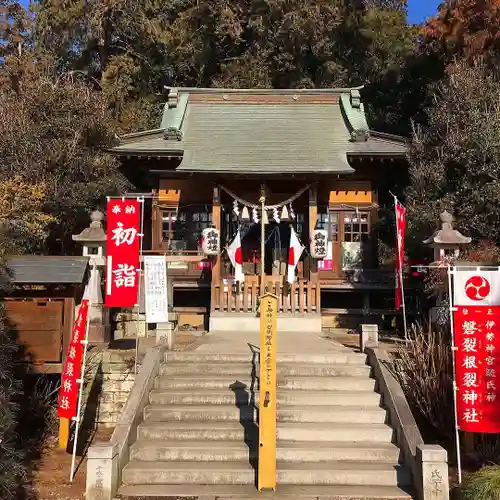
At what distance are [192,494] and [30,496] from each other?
7.00 ft

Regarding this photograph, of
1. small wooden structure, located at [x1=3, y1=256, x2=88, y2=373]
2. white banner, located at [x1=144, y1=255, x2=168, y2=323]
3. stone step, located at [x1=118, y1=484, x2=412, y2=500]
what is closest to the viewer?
stone step, located at [x1=118, y1=484, x2=412, y2=500]

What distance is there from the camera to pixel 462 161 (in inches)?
475

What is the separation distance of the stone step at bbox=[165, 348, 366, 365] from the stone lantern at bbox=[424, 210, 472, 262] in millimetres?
3575

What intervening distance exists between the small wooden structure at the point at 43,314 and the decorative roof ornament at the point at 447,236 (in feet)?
24.5

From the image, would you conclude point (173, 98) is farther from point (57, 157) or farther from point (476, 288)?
point (476, 288)

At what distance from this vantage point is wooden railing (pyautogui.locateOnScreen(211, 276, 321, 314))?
1348 centimetres

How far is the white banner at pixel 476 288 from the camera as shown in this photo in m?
7.07

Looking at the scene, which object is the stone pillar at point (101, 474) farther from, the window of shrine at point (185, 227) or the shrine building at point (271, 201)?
the window of shrine at point (185, 227)

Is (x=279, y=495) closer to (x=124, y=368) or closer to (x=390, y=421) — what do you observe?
(x=390, y=421)

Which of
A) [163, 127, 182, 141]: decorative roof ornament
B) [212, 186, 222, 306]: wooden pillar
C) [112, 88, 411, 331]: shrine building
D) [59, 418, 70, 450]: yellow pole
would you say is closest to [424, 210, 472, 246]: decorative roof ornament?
[112, 88, 411, 331]: shrine building

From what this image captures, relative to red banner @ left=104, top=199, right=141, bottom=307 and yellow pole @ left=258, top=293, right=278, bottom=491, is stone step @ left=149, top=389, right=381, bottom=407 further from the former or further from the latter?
red banner @ left=104, top=199, right=141, bottom=307

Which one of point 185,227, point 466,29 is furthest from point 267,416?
point 466,29

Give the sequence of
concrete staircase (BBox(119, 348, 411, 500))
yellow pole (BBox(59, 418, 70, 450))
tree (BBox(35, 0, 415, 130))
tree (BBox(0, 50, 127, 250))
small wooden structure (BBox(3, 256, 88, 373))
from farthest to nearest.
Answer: tree (BBox(35, 0, 415, 130)) → tree (BBox(0, 50, 127, 250)) → small wooden structure (BBox(3, 256, 88, 373)) → yellow pole (BBox(59, 418, 70, 450)) → concrete staircase (BBox(119, 348, 411, 500))

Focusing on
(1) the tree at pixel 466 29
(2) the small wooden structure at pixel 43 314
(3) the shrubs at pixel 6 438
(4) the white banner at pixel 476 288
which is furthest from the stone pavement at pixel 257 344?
(1) the tree at pixel 466 29
